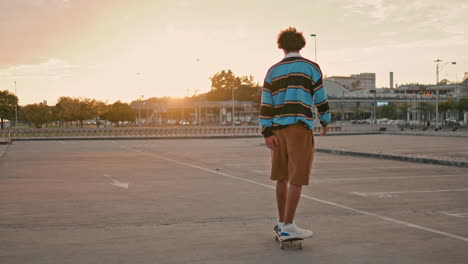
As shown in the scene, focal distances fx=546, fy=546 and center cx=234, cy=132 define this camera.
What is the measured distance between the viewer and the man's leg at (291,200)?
5258 mm

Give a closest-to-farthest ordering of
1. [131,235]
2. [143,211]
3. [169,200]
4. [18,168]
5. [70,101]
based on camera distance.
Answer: [131,235] → [143,211] → [169,200] → [18,168] → [70,101]

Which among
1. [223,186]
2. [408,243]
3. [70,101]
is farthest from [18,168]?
[70,101]

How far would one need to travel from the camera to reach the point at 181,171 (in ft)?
46.3

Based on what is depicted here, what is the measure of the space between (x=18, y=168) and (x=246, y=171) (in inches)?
257

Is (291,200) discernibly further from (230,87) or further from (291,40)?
(230,87)

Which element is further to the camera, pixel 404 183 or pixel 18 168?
pixel 18 168

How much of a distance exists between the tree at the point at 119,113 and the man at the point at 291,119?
132 metres

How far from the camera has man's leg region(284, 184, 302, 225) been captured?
5.26 m

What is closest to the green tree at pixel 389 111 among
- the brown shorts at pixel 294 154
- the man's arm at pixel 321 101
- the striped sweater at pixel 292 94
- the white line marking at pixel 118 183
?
the white line marking at pixel 118 183

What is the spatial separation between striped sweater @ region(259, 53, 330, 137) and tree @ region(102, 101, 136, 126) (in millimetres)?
131686

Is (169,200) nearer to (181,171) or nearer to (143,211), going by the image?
(143,211)

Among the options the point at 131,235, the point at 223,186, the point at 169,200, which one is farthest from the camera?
the point at 223,186

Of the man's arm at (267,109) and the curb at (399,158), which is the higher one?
the man's arm at (267,109)

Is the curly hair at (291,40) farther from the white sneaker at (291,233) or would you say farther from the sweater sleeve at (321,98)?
the white sneaker at (291,233)
